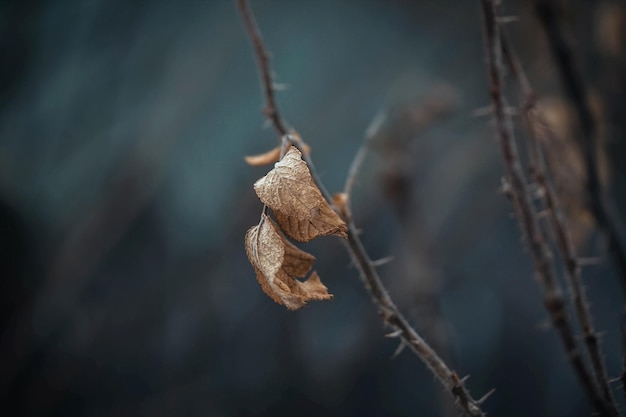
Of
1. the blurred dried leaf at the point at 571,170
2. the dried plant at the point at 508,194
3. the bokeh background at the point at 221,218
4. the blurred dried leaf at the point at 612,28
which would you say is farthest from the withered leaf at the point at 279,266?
the bokeh background at the point at 221,218

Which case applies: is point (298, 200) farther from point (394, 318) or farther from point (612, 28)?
point (612, 28)

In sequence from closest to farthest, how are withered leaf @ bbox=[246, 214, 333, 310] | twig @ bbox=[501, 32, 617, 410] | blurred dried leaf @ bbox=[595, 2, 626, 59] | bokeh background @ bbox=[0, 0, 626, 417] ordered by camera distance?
withered leaf @ bbox=[246, 214, 333, 310]
twig @ bbox=[501, 32, 617, 410]
blurred dried leaf @ bbox=[595, 2, 626, 59]
bokeh background @ bbox=[0, 0, 626, 417]

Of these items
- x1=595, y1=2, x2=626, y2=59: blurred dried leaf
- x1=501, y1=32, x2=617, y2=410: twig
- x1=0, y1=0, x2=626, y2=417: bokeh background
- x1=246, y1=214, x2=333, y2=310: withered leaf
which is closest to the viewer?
x1=246, y1=214, x2=333, y2=310: withered leaf

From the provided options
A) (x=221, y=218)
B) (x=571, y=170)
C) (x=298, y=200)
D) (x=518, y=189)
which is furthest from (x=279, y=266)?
(x=221, y=218)

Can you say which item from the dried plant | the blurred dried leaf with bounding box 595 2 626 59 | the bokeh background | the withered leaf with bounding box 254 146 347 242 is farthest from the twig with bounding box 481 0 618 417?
the bokeh background

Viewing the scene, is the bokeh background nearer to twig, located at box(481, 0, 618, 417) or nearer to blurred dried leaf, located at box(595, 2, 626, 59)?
blurred dried leaf, located at box(595, 2, 626, 59)

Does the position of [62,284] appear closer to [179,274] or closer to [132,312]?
[132,312]
